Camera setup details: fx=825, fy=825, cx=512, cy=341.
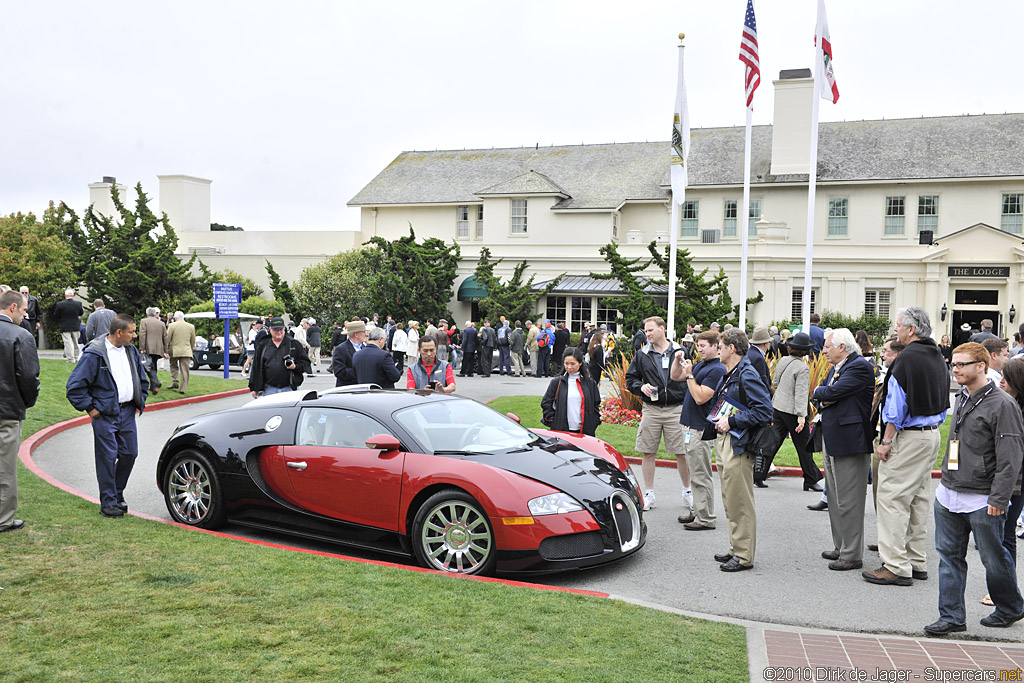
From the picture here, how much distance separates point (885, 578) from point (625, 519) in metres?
2.14

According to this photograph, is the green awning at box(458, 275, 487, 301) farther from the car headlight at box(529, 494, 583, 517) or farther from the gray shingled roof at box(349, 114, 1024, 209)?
the car headlight at box(529, 494, 583, 517)

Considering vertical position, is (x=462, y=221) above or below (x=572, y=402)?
above

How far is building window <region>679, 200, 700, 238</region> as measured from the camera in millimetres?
37781

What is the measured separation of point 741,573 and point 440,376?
285 inches

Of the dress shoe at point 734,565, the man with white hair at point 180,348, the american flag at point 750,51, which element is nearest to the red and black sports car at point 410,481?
the dress shoe at point 734,565

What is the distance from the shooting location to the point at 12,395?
22.8ft

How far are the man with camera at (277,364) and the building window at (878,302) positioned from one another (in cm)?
2731

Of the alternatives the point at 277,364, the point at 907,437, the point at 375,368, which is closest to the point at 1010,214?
the point at 375,368

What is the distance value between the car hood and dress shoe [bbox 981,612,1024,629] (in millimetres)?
2793

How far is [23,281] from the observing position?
117ft

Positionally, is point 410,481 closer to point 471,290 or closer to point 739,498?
point 739,498

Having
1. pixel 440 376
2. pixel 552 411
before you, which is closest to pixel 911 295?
pixel 440 376

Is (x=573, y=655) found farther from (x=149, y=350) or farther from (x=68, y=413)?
(x=149, y=350)

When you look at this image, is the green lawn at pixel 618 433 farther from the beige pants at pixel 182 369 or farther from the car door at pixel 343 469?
the beige pants at pixel 182 369
